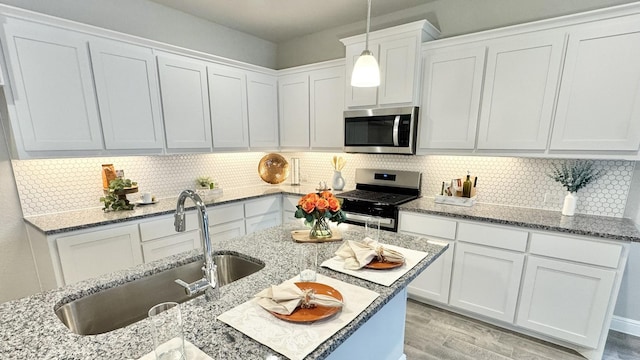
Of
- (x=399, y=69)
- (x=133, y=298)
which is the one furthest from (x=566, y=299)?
(x=133, y=298)

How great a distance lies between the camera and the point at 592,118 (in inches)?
76.6

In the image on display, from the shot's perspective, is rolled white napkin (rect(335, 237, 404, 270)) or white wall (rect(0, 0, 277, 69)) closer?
rolled white napkin (rect(335, 237, 404, 270))

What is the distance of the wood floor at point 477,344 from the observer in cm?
200

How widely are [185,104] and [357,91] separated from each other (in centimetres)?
173

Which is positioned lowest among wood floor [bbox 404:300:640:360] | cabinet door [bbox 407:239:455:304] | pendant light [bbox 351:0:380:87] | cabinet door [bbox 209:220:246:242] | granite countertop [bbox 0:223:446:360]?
wood floor [bbox 404:300:640:360]

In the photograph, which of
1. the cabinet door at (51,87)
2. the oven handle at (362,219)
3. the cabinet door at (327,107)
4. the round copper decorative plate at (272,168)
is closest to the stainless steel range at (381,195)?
the oven handle at (362,219)

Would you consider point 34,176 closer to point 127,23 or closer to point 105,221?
point 105,221

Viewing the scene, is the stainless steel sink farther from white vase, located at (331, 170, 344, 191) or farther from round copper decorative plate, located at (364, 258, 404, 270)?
white vase, located at (331, 170, 344, 191)

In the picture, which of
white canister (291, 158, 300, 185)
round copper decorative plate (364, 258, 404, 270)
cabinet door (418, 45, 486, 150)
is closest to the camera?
round copper decorative plate (364, 258, 404, 270)

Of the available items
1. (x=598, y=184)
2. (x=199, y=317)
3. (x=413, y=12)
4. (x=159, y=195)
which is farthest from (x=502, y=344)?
(x=159, y=195)

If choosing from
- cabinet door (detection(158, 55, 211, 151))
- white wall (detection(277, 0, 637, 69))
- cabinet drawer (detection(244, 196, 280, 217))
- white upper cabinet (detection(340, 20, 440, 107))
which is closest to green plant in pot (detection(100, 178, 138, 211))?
cabinet door (detection(158, 55, 211, 151))

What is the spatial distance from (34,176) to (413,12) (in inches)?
146

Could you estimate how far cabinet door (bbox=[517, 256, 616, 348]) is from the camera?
6.08 feet

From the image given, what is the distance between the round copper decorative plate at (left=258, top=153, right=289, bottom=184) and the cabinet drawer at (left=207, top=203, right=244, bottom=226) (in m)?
A: 0.67
